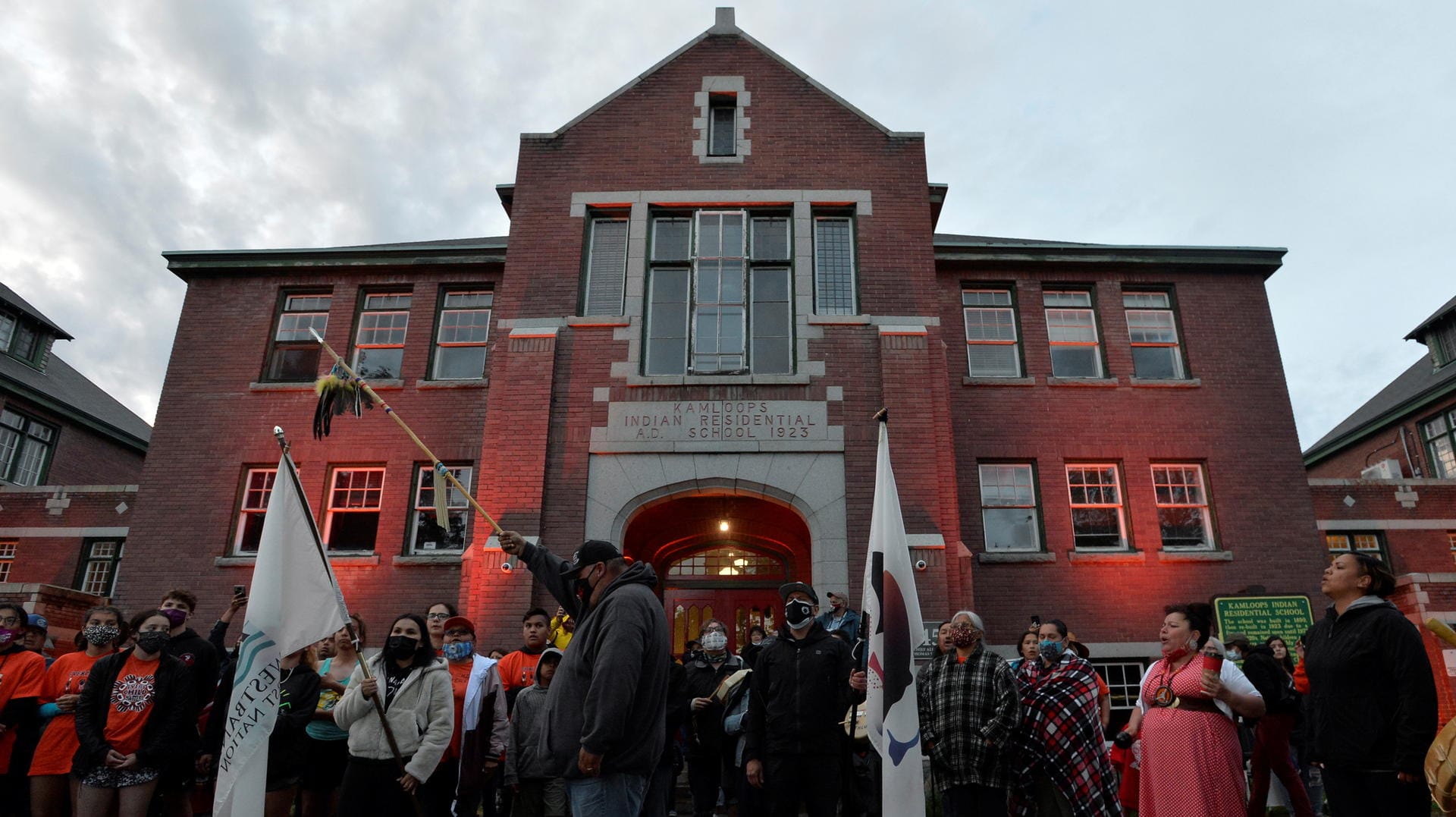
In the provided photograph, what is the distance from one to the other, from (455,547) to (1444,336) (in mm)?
27795

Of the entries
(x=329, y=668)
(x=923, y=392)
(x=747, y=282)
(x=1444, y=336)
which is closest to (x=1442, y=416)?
(x=1444, y=336)

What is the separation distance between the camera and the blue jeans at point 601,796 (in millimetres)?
4738

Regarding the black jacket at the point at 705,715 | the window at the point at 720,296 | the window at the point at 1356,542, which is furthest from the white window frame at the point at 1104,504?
the black jacket at the point at 705,715

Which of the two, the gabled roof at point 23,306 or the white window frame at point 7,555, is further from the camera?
the gabled roof at point 23,306

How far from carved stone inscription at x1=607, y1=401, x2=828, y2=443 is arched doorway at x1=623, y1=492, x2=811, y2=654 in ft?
5.97

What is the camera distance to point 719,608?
660 inches

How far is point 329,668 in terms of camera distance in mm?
7500

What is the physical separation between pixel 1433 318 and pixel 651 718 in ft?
97.8

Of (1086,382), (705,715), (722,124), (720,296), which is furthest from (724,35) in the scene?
(705,715)

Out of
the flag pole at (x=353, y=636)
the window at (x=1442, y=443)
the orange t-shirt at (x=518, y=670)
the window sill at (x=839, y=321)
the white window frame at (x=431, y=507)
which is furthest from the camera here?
the window at (x=1442, y=443)

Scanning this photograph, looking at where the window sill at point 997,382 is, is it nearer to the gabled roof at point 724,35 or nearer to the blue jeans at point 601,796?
the gabled roof at point 724,35

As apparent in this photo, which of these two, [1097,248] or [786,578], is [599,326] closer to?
[786,578]

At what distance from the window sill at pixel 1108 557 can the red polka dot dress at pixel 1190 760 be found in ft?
31.7

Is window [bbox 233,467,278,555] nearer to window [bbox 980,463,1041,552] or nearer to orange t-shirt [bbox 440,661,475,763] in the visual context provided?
orange t-shirt [bbox 440,661,475,763]
